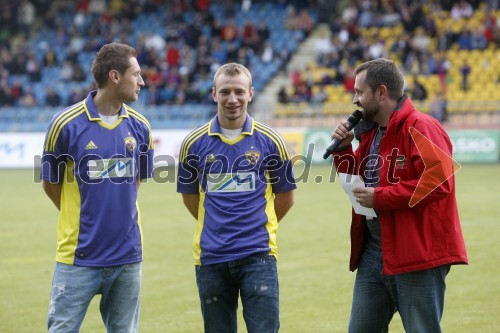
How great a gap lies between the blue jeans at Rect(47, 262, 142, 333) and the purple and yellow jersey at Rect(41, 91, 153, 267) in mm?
63

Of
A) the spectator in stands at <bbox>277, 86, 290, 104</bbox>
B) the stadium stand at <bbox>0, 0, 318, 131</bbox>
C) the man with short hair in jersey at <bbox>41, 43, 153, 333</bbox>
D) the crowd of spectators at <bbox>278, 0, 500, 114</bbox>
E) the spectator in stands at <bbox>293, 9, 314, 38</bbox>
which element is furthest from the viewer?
the spectator in stands at <bbox>293, 9, 314, 38</bbox>

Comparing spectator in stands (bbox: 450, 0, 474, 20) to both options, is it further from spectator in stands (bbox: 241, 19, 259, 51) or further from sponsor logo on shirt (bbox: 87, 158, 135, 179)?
sponsor logo on shirt (bbox: 87, 158, 135, 179)

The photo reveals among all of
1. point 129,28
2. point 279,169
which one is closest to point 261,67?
point 129,28

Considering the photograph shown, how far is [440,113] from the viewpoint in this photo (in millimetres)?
25906

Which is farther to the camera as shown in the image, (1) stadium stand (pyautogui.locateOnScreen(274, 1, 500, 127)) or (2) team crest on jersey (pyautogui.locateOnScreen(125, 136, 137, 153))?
(1) stadium stand (pyautogui.locateOnScreen(274, 1, 500, 127))

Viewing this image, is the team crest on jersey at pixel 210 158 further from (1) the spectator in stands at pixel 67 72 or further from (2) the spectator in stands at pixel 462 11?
(1) the spectator in stands at pixel 67 72

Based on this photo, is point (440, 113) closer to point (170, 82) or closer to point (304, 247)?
point (170, 82)

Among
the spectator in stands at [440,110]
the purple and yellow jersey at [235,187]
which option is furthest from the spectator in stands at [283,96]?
the purple and yellow jersey at [235,187]

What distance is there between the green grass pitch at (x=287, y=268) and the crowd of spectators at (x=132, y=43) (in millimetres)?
13622

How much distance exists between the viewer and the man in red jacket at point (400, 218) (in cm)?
532

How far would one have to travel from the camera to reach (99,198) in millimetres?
5625

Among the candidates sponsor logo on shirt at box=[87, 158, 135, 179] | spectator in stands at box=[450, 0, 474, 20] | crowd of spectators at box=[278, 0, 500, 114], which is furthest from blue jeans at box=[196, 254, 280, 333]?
spectator in stands at box=[450, 0, 474, 20]

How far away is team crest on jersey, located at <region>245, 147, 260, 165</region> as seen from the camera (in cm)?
581

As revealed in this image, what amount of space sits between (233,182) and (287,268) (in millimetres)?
5258
